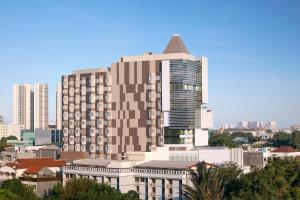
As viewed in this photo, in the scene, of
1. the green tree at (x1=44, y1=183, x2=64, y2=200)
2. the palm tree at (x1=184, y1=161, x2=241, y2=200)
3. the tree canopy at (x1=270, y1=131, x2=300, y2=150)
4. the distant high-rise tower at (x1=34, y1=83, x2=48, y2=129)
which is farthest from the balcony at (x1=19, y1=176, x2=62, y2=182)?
the distant high-rise tower at (x1=34, y1=83, x2=48, y2=129)

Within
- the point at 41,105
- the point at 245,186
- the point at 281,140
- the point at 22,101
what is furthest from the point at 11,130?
the point at 245,186

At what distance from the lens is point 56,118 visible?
193500 millimetres

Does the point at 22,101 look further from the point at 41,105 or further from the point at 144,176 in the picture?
the point at 144,176

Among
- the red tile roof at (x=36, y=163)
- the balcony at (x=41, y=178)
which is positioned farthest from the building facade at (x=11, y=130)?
the balcony at (x=41, y=178)

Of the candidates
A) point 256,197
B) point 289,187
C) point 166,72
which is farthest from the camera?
point 166,72

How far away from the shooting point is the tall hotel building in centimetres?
7925

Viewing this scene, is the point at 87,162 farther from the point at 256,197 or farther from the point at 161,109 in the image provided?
the point at 256,197

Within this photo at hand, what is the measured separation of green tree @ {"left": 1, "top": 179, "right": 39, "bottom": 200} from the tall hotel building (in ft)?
78.2

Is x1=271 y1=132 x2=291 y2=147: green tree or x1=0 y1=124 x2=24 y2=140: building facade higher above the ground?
x1=0 y1=124 x2=24 y2=140: building facade

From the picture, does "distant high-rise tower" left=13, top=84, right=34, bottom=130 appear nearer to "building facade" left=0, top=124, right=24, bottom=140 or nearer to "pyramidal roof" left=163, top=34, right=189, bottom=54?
"building facade" left=0, top=124, right=24, bottom=140

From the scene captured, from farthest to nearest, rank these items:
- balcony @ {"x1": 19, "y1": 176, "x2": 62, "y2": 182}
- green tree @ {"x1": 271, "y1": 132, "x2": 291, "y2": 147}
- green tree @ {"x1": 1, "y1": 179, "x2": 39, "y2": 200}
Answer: green tree @ {"x1": 271, "y1": 132, "x2": 291, "y2": 147}, balcony @ {"x1": 19, "y1": 176, "x2": 62, "y2": 182}, green tree @ {"x1": 1, "y1": 179, "x2": 39, "y2": 200}

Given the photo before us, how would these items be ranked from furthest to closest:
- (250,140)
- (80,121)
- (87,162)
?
1. (250,140)
2. (80,121)
3. (87,162)

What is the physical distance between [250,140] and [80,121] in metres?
116

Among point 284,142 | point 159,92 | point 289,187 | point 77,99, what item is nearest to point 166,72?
point 159,92
